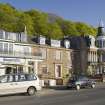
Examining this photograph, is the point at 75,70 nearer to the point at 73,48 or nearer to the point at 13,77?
the point at 73,48

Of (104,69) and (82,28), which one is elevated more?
(82,28)

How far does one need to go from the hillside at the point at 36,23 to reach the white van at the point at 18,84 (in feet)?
182

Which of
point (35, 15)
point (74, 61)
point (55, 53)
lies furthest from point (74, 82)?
point (35, 15)

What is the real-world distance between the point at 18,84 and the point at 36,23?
252 feet

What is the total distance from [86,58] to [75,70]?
3959 mm

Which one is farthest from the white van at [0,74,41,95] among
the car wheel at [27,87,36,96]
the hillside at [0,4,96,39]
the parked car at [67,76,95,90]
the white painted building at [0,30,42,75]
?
the hillside at [0,4,96,39]

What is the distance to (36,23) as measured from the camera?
105938mm

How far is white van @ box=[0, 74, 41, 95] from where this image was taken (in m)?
29.1

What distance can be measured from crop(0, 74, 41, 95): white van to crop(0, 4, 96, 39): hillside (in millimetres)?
55354

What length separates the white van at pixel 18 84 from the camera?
29.1 m

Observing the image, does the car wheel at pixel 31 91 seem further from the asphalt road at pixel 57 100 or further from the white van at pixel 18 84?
the asphalt road at pixel 57 100

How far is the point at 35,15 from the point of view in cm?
11275

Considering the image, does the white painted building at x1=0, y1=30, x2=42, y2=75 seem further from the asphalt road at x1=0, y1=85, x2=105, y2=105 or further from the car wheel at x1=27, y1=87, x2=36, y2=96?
the asphalt road at x1=0, y1=85, x2=105, y2=105

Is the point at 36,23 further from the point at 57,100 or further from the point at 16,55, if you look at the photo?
the point at 57,100
